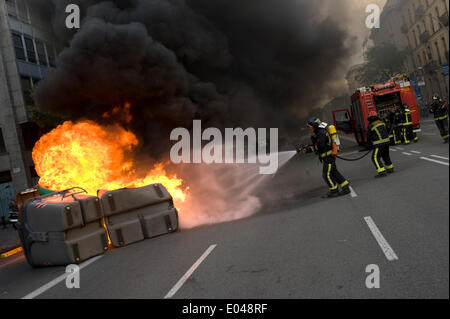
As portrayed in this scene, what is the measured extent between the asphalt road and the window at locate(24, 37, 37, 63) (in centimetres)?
1918

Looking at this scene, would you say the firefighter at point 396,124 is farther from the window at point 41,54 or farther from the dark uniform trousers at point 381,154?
the window at point 41,54

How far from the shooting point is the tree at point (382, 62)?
43.9 meters

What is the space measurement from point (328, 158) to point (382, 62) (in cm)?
4130

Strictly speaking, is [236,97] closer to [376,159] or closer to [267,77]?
[267,77]

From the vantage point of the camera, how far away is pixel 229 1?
35.3 ft

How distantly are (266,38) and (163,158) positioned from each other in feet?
16.5

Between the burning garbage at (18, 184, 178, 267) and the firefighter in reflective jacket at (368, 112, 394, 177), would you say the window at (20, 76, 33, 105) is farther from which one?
the firefighter in reflective jacket at (368, 112, 394, 177)

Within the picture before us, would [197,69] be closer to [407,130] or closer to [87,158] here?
[87,158]

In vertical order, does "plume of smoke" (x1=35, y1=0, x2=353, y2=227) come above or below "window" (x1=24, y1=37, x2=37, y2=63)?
below

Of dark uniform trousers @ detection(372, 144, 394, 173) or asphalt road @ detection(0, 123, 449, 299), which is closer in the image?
asphalt road @ detection(0, 123, 449, 299)

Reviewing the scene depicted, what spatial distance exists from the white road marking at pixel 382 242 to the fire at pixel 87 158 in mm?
5234

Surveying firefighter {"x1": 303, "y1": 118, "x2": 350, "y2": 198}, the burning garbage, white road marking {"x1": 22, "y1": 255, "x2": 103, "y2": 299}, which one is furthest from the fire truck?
white road marking {"x1": 22, "y1": 255, "x2": 103, "y2": 299}

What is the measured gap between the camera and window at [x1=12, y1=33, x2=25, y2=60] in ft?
72.9

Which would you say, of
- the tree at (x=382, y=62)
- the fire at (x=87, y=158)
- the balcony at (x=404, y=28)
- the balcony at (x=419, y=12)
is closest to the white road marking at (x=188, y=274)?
the fire at (x=87, y=158)
